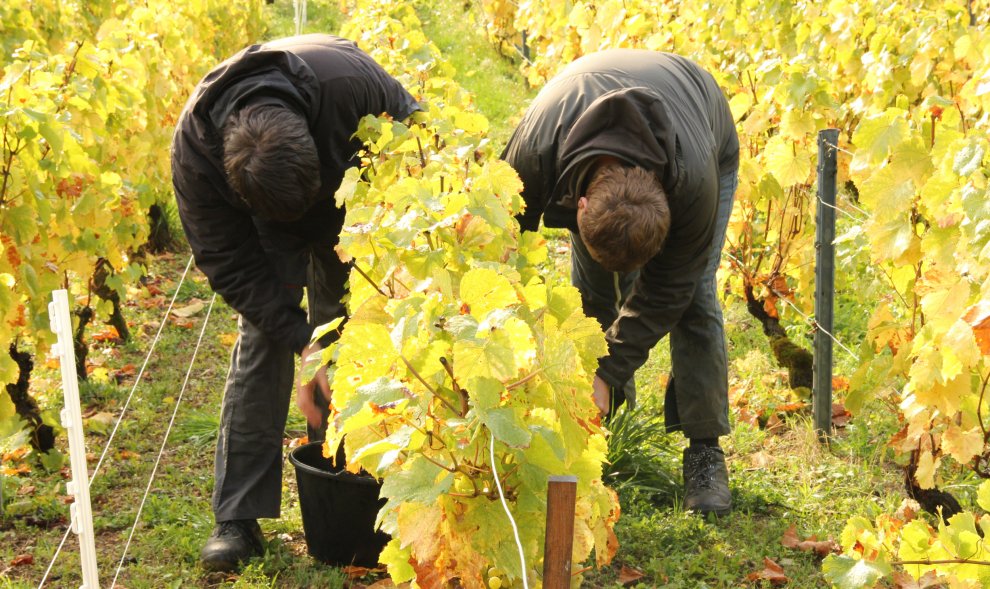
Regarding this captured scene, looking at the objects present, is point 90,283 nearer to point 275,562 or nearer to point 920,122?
point 275,562

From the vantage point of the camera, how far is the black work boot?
3207mm

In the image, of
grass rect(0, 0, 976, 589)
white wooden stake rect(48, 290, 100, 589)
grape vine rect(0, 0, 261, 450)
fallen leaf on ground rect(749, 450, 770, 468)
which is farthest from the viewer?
fallen leaf on ground rect(749, 450, 770, 468)

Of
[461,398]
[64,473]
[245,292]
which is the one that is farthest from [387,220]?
[64,473]

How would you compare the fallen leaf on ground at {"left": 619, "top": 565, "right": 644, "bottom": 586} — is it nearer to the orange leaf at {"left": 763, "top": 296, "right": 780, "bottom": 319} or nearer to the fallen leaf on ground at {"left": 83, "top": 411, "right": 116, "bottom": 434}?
the orange leaf at {"left": 763, "top": 296, "right": 780, "bottom": 319}

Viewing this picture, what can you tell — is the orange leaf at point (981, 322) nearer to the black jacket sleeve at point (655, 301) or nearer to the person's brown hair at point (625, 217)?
the person's brown hair at point (625, 217)

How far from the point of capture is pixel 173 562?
3357 mm

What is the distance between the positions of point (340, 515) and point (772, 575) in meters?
1.29

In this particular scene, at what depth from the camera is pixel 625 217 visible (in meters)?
2.50

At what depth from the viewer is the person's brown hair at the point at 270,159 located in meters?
2.63

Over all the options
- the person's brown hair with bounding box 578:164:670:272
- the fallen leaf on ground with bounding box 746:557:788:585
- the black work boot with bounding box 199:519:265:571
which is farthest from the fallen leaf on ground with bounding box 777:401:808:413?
the black work boot with bounding box 199:519:265:571

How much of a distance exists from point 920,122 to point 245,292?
2.03 metres

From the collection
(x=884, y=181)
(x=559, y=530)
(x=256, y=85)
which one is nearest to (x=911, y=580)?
(x=884, y=181)

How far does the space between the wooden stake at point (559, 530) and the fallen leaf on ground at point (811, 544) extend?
6.79ft

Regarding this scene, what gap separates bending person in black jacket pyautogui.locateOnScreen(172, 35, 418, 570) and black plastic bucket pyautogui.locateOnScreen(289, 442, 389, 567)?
7.3 inches
